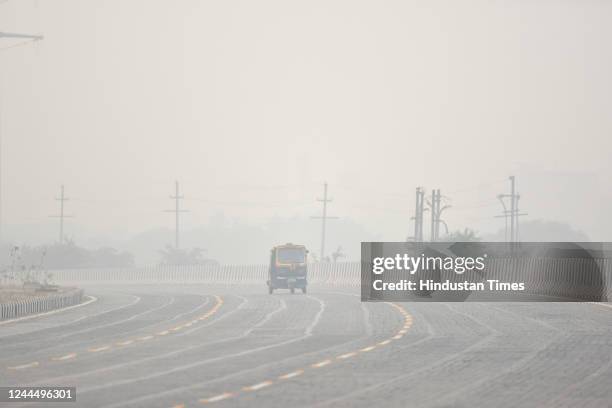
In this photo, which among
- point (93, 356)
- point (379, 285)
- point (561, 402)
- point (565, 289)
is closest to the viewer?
point (561, 402)

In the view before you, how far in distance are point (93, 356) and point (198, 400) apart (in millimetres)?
8667

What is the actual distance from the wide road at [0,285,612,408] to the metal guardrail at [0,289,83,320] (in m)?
1.07

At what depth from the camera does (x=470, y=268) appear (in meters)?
66.8

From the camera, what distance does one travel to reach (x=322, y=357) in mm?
24875

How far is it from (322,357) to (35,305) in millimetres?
22647

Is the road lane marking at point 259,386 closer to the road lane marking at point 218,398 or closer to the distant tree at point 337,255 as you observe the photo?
the road lane marking at point 218,398

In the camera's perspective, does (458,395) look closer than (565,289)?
Yes

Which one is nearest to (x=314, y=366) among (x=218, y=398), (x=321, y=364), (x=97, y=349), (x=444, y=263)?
(x=321, y=364)

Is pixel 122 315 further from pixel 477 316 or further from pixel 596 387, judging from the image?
pixel 596 387

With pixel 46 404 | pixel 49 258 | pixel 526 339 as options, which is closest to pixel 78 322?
pixel 526 339

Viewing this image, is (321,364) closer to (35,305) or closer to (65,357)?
(65,357)

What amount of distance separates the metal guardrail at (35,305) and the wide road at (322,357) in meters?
1.07

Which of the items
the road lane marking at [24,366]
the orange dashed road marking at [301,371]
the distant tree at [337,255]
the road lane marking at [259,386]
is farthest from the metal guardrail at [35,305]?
the distant tree at [337,255]

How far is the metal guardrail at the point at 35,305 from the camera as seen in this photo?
41.1 meters
